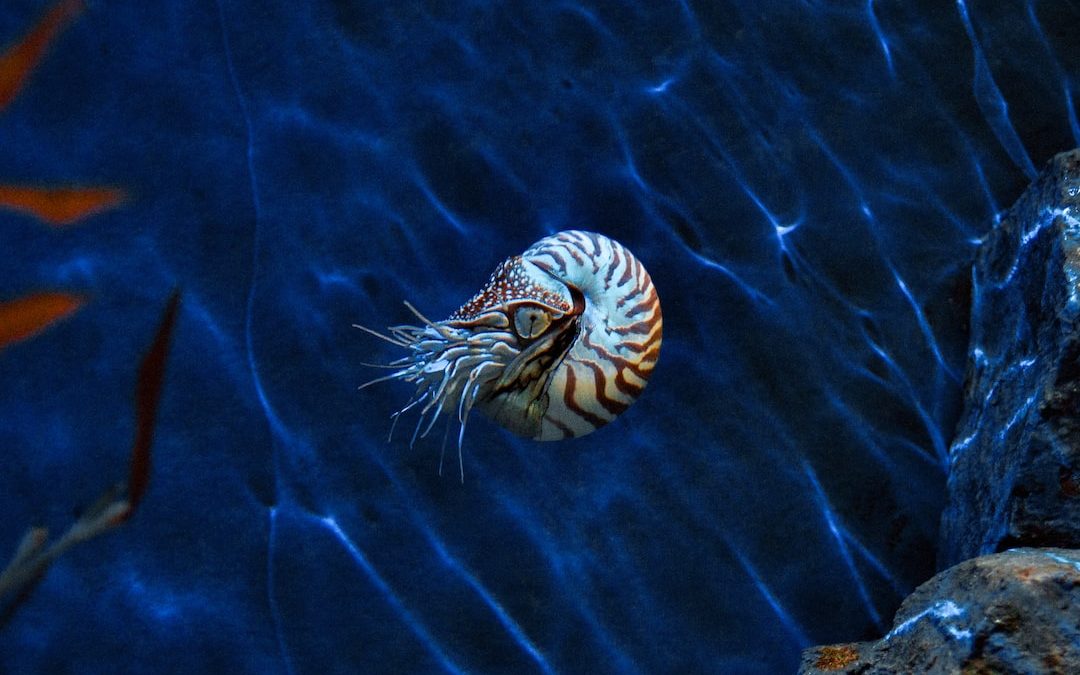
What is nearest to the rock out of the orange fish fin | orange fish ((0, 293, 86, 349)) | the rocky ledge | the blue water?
the rocky ledge

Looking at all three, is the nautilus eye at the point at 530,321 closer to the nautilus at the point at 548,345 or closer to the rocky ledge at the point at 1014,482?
the nautilus at the point at 548,345

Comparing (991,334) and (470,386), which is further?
(991,334)

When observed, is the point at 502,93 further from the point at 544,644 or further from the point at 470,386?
the point at 544,644

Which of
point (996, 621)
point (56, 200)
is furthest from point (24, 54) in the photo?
point (996, 621)

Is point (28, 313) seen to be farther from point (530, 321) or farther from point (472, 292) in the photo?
point (472, 292)

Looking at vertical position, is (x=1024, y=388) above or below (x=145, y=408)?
below

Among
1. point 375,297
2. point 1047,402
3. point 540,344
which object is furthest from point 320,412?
point 1047,402

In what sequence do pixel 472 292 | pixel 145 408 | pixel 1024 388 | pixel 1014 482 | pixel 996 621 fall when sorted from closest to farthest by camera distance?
pixel 145 408 < pixel 996 621 < pixel 1014 482 < pixel 1024 388 < pixel 472 292
